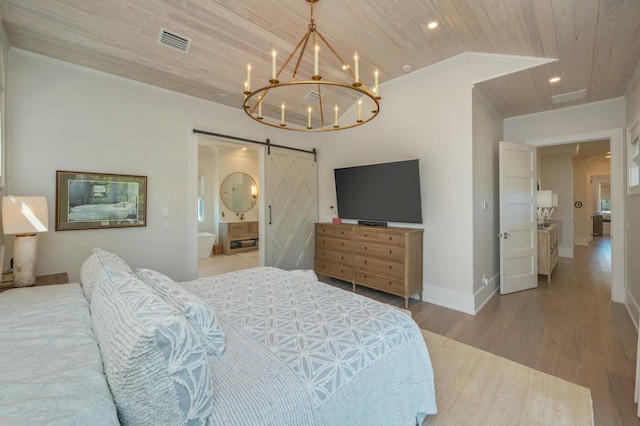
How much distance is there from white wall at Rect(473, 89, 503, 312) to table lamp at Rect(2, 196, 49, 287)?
4.38 meters

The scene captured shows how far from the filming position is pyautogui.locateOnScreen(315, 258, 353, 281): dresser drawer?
4320 millimetres

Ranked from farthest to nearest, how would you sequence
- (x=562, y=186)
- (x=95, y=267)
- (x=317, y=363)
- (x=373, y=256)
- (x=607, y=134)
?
1. (x=562, y=186)
2. (x=373, y=256)
3. (x=607, y=134)
4. (x=95, y=267)
5. (x=317, y=363)

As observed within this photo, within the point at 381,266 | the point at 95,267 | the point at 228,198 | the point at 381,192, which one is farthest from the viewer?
the point at 228,198

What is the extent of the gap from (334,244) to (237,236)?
379cm

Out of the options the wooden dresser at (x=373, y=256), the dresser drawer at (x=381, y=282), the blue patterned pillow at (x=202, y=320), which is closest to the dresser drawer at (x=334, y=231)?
the wooden dresser at (x=373, y=256)

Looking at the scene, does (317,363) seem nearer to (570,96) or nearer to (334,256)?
(334,256)

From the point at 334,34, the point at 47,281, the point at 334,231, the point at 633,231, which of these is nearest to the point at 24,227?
the point at 47,281

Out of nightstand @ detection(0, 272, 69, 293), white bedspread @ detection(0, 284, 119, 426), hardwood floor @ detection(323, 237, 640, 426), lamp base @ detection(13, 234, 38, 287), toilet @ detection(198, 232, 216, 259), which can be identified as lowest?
hardwood floor @ detection(323, 237, 640, 426)

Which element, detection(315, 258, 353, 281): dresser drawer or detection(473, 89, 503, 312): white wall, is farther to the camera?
detection(315, 258, 353, 281): dresser drawer

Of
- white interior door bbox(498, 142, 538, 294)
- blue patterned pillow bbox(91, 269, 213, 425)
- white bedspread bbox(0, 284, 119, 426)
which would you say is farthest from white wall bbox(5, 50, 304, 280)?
white interior door bbox(498, 142, 538, 294)

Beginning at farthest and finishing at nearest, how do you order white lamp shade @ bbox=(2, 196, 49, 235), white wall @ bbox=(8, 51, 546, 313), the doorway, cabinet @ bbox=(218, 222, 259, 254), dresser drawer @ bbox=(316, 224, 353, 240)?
cabinet @ bbox=(218, 222, 259, 254) < dresser drawer @ bbox=(316, 224, 353, 240) < the doorway < white wall @ bbox=(8, 51, 546, 313) < white lamp shade @ bbox=(2, 196, 49, 235)

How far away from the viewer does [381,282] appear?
12.8 ft

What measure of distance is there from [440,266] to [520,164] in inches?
83.9

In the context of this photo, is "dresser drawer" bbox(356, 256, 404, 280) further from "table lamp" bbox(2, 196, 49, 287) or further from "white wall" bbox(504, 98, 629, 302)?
"table lamp" bbox(2, 196, 49, 287)
